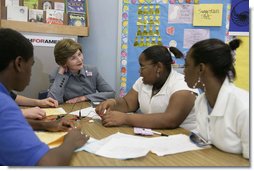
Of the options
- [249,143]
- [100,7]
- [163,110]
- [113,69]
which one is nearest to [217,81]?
[249,143]

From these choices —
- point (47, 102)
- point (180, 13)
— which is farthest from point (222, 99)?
point (47, 102)

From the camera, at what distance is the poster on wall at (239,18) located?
2.42ft

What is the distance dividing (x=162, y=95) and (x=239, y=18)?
0.39 m

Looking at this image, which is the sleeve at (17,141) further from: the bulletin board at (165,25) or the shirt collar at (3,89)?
the bulletin board at (165,25)

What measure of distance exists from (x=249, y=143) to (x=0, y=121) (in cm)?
53

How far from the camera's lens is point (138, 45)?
95 cm

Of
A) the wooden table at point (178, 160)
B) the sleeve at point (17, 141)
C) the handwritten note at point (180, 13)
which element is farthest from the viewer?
the handwritten note at point (180, 13)

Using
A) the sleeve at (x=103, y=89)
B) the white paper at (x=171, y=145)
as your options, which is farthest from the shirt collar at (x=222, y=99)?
the sleeve at (x=103, y=89)

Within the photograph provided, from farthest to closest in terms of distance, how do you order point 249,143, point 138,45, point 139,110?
point 139,110
point 138,45
point 249,143

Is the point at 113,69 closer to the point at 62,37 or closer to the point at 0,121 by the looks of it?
the point at 62,37

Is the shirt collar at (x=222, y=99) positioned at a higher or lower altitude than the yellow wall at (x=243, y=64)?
lower

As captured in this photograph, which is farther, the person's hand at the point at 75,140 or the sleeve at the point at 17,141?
the person's hand at the point at 75,140

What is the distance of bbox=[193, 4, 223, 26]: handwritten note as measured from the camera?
784 millimetres

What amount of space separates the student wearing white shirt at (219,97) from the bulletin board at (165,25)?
87 mm
